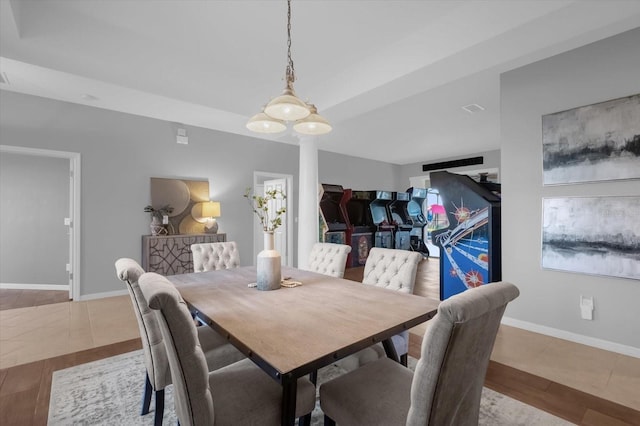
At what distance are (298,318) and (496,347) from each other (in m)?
2.19

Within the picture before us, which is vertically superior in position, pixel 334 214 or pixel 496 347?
pixel 334 214

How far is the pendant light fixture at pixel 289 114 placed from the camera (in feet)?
5.88

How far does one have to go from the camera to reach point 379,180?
27.4 ft

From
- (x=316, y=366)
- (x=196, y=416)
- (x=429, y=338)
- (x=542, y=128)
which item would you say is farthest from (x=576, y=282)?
(x=196, y=416)

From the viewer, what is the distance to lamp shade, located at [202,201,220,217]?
4.71 metres

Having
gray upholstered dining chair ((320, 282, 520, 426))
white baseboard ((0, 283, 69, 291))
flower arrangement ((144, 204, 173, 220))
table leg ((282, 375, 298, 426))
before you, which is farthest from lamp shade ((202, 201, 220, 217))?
table leg ((282, 375, 298, 426))

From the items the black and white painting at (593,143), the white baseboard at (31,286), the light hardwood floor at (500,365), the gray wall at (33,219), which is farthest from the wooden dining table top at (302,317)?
the gray wall at (33,219)

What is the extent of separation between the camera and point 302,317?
138 centimetres

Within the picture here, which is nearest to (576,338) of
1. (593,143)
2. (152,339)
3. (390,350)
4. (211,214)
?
(593,143)

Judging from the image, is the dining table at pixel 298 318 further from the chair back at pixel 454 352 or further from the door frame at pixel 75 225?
the door frame at pixel 75 225

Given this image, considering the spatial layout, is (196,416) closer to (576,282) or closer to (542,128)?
(576,282)

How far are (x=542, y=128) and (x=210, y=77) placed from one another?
3.58m

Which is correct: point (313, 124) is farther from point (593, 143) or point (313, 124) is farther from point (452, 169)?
point (452, 169)

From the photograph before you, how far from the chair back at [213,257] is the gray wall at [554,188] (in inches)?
114
